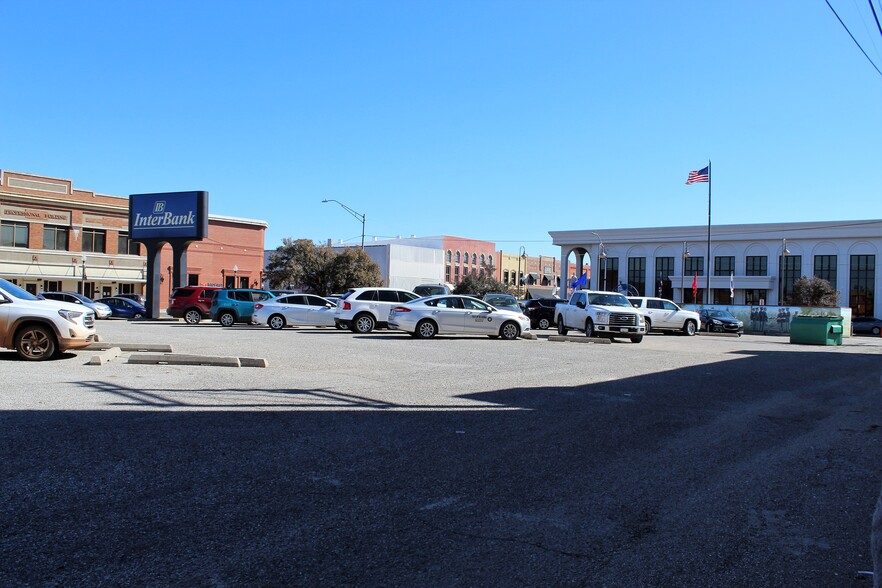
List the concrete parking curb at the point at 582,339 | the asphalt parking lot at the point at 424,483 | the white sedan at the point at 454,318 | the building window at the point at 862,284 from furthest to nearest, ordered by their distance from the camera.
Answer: the building window at the point at 862,284, the white sedan at the point at 454,318, the concrete parking curb at the point at 582,339, the asphalt parking lot at the point at 424,483

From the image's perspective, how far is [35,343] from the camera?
523 inches

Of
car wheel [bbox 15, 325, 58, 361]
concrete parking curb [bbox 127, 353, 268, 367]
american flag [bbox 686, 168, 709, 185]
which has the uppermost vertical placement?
american flag [bbox 686, 168, 709, 185]

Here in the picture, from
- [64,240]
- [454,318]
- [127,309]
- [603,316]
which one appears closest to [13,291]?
[454,318]

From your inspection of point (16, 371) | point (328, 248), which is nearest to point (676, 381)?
point (16, 371)

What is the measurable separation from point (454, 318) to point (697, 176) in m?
31.9

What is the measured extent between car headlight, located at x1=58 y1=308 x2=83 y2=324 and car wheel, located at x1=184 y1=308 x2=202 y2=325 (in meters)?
20.2

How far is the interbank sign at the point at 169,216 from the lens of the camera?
37531mm

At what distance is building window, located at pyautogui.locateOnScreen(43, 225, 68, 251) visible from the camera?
5291cm

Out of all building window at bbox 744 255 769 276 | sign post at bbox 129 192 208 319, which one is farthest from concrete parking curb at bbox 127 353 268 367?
building window at bbox 744 255 769 276

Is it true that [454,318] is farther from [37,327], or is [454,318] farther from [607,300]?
[37,327]

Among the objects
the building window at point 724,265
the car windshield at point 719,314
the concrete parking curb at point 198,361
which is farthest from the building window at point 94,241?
the building window at point 724,265

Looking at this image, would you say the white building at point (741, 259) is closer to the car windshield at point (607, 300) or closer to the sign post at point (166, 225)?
the car windshield at point (607, 300)

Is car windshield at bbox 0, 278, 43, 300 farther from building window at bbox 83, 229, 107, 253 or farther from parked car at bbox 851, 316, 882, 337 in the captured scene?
parked car at bbox 851, 316, 882, 337

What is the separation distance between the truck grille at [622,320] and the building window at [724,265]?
61253mm
